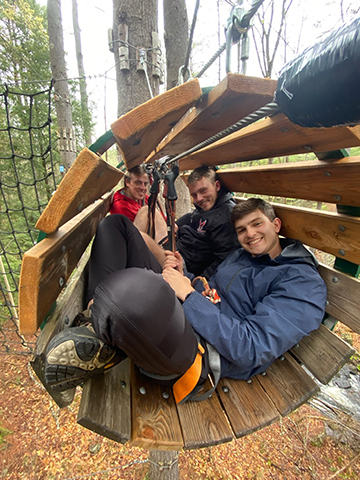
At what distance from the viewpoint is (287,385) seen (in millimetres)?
1156

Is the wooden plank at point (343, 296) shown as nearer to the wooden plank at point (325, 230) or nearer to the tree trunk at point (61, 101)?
the wooden plank at point (325, 230)

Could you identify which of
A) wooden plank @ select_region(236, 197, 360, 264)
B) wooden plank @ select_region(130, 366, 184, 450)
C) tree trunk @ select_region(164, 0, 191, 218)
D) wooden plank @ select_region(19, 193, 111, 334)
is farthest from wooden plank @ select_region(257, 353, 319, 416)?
tree trunk @ select_region(164, 0, 191, 218)

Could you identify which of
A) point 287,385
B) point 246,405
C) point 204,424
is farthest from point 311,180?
point 204,424

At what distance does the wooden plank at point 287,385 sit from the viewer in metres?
1.08

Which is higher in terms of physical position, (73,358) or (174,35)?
(174,35)

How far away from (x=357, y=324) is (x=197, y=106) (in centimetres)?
117

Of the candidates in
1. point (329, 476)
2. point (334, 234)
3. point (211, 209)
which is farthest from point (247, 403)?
point (329, 476)

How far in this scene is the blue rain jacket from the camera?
1041mm

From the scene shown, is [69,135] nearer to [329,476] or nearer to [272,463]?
[272,463]

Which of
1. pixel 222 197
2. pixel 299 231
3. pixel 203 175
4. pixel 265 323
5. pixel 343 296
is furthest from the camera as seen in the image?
pixel 222 197

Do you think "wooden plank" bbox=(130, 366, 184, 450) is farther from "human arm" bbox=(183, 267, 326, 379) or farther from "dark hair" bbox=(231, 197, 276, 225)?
"dark hair" bbox=(231, 197, 276, 225)

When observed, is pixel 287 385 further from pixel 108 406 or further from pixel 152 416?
pixel 108 406

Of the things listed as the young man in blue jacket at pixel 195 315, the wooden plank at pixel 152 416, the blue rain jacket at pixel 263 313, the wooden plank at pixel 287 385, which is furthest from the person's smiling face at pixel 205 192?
the wooden plank at pixel 152 416

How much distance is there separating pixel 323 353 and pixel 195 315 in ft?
2.09
